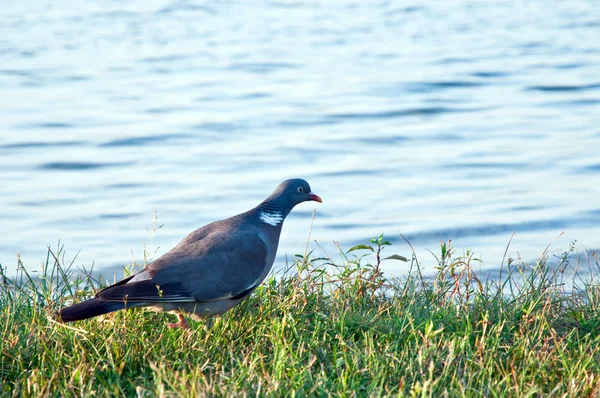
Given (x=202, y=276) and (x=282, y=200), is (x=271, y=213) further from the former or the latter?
(x=202, y=276)

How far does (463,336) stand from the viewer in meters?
4.79

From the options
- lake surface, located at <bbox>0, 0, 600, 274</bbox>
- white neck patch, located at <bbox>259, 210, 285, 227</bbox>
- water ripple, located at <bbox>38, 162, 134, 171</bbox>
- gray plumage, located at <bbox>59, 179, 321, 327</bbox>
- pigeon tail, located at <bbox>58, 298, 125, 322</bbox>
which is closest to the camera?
pigeon tail, located at <bbox>58, 298, 125, 322</bbox>

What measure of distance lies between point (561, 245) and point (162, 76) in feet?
29.9

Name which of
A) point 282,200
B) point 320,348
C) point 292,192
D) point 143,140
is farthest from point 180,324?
point 143,140

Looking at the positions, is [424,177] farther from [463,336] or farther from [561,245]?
[463,336]

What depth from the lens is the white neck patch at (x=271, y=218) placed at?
5.97m

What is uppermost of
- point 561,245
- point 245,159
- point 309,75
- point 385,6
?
point 385,6

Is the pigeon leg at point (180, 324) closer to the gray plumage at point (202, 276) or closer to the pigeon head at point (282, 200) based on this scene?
the gray plumage at point (202, 276)

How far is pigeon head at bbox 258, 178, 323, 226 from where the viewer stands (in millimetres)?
6011

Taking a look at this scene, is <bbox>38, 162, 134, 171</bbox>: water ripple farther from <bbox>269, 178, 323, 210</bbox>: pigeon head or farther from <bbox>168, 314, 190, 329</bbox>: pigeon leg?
<bbox>168, 314, 190, 329</bbox>: pigeon leg

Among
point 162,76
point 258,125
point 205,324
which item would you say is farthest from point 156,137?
point 205,324

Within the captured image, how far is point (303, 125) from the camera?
42.9ft

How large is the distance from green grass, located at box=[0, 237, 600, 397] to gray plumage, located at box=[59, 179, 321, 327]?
0.40ft

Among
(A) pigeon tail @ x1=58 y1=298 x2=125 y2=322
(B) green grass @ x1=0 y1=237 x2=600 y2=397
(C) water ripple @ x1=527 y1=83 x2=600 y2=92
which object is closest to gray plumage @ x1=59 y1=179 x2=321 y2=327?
(A) pigeon tail @ x1=58 y1=298 x2=125 y2=322
